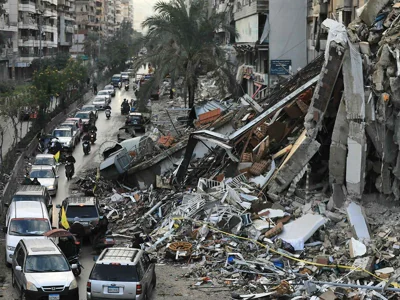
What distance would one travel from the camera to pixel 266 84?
47.8 meters

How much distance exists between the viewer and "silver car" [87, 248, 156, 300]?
593 inches

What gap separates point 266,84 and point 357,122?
91.4 ft

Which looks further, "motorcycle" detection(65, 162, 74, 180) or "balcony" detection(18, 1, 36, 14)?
"balcony" detection(18, 1, 36, 14)

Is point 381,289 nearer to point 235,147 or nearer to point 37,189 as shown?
point 235,147

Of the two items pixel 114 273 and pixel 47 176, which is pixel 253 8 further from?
pixel 114 273

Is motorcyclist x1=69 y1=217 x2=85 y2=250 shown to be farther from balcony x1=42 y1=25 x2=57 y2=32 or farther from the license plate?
balcony x1=42 y1=25 x2=57 y2=32

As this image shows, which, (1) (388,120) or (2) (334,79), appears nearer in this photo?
(1) (388,120)

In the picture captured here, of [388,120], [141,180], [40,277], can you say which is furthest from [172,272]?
[141,180]

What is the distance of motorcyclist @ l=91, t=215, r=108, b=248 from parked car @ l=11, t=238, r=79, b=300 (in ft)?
13.3

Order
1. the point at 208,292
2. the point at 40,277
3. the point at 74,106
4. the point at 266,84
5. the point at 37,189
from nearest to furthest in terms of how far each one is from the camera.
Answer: the point at 40,277
the point at 208,292
the point at 37,189
the point at 266,84
the point at 74,106

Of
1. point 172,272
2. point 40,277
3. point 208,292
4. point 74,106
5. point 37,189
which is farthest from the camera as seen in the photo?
point 74,106

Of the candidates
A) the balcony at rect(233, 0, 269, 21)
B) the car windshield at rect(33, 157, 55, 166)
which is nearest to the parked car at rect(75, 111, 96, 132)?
the balcony at rect(233, 0, 269, 21)

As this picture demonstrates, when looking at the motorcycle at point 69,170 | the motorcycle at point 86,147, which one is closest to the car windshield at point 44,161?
the motorcycle at point 69,170

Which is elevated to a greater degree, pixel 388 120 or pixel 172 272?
pixel 388 120
